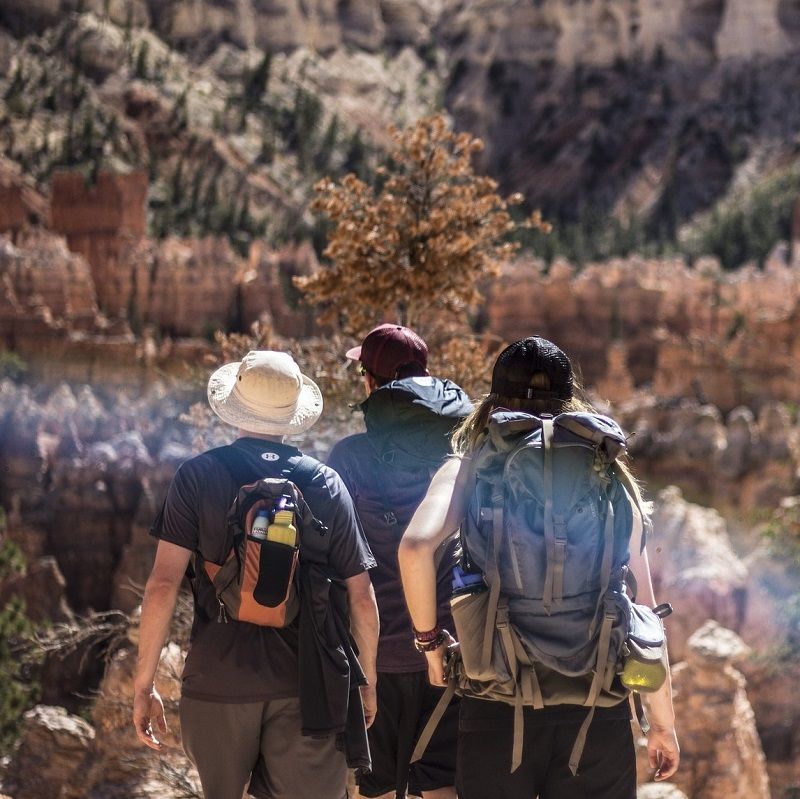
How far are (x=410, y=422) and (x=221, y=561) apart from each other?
848 mm

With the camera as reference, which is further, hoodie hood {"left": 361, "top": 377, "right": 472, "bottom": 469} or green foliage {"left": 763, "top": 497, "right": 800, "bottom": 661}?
green foliage {"left": 763, "top": 497, "right": 800, "bottom": 661}

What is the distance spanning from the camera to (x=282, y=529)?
341 centimetres

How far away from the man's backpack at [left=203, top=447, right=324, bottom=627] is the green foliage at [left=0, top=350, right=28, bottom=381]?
40.7 meters

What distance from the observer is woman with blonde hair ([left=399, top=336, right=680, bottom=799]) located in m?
3.22

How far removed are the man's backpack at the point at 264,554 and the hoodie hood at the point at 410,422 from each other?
2.05 feet

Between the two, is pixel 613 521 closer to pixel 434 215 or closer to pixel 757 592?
pixel 434 215

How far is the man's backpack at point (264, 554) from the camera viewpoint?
342 centimetres

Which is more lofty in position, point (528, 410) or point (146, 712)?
point (528, 410)

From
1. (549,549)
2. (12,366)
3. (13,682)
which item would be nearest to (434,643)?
(549,549)

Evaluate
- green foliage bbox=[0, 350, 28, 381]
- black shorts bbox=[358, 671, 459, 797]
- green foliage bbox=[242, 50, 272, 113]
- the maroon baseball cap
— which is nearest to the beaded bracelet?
black shorts bbox=[358, 671, 459, 797]

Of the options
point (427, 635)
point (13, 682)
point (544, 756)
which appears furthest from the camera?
point (13, 682)

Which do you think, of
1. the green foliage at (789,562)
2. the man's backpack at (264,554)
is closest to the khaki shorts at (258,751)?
the man's backpack at (264,554)

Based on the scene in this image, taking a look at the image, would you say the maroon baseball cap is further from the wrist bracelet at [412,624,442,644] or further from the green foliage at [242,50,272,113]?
the green foliage at [242,50,272,113]

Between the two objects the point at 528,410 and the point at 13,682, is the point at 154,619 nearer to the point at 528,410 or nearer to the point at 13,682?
the point at 528,410
